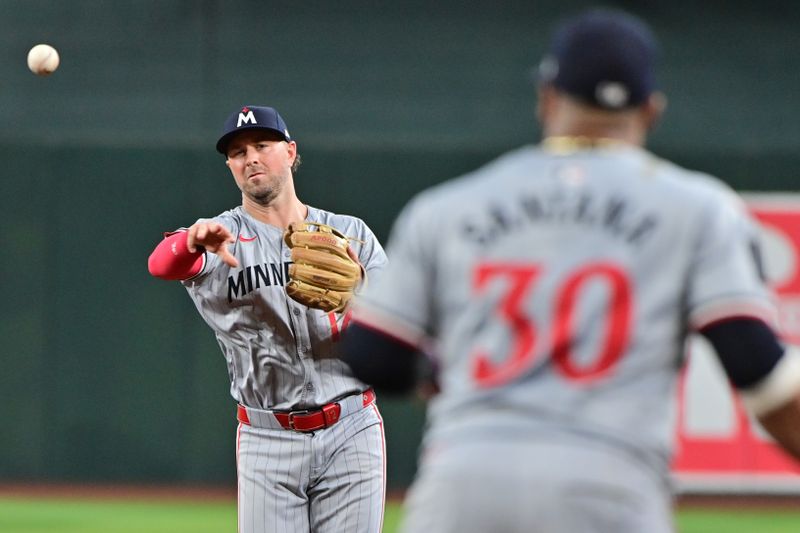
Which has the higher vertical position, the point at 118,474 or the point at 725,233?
the point at 725,233

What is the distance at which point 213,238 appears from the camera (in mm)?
4277

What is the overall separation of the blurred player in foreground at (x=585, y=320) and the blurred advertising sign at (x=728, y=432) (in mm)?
7205

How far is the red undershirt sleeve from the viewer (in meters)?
4.52

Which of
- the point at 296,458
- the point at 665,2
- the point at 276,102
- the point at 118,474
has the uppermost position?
the point at 665,2

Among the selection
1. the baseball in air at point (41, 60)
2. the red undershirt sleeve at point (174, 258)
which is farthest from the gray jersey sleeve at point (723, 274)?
the baseball in air at point (41, 60)

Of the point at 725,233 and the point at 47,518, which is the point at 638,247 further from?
the point at 47,518

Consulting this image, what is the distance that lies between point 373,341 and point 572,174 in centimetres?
45

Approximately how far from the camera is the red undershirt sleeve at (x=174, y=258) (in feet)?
14.8

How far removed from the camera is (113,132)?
1102 cm

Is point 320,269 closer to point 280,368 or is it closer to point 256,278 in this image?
point 256,278

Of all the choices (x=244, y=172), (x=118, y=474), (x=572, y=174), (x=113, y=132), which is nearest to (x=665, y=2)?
(x=113, y=132)

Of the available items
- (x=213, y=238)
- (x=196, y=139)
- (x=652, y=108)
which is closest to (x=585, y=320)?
(x=652, y=108)

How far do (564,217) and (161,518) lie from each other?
7.22 meters

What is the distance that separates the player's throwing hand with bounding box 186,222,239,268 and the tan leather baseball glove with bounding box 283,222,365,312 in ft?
1.63
